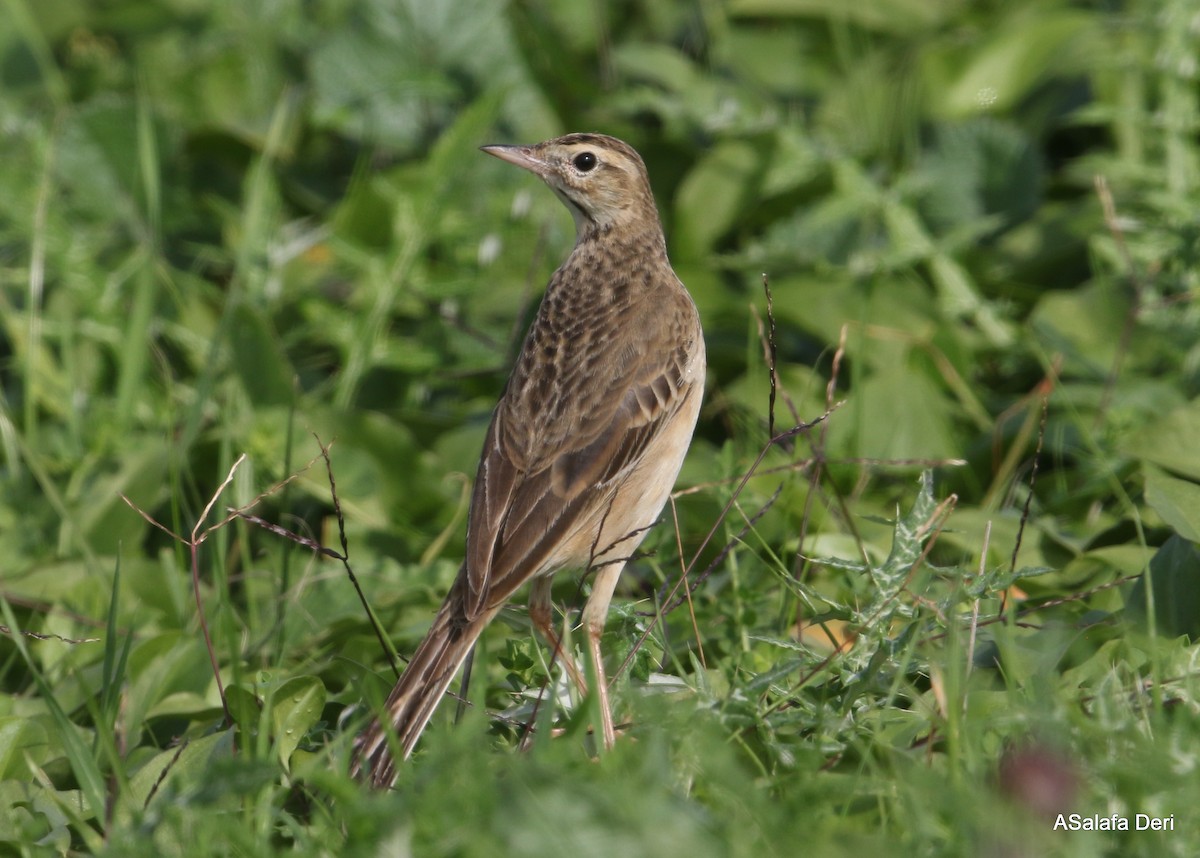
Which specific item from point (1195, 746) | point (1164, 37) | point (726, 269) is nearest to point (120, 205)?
point (726, 269)

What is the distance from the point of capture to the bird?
13.8 feet

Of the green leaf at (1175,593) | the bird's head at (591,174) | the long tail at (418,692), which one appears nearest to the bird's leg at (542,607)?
the long tail at (418,692)

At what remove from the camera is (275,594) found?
17.6 ft

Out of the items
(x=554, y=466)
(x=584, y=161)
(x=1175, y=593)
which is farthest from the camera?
(x=584, y=161)

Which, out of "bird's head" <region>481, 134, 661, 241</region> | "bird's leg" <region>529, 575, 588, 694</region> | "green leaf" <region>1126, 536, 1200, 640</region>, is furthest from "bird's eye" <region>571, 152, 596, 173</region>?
"green leaf" <region>1126, 536, 1200, 640</region>

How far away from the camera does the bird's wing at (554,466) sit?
4344 millimetres

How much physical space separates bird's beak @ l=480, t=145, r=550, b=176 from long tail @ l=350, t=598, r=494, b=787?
192 cm

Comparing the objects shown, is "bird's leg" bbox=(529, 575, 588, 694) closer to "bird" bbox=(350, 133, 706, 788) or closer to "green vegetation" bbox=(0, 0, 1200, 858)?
"bird" bbox=(350, 133, 706, 788)

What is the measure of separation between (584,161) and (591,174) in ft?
0.18

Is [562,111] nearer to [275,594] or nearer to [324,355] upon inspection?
[324,355]

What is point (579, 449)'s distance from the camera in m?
4.64

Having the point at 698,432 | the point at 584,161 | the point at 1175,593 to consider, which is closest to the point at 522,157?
the point at 584,161

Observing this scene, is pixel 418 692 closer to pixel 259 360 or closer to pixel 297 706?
pixel 297 706

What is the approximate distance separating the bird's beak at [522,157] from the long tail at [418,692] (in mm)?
1915
